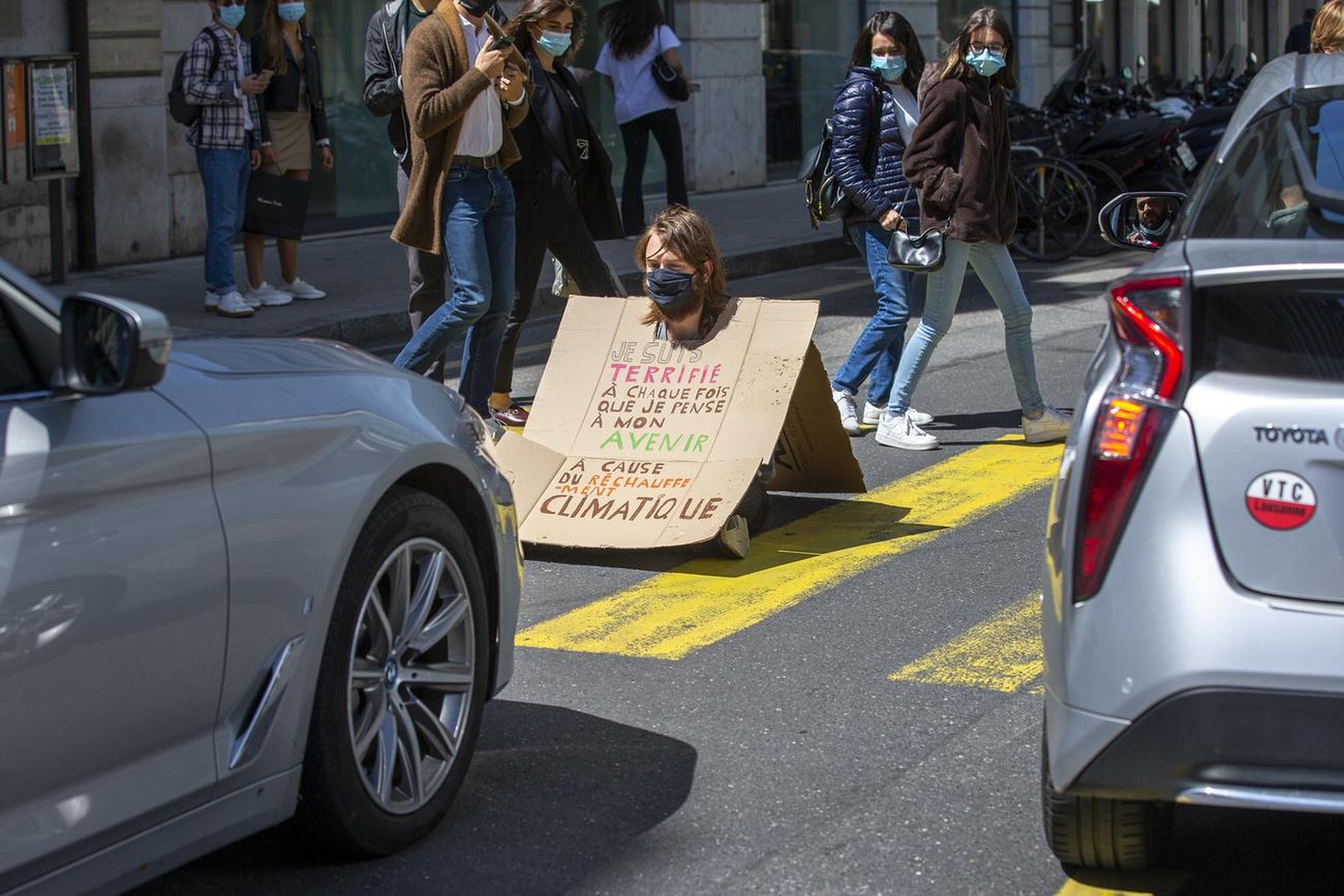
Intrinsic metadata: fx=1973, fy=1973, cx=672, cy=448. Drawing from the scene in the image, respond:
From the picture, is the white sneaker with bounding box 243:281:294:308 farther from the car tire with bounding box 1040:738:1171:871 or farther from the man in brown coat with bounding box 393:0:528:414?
the car tire with bounding box 1040:738:1171:871

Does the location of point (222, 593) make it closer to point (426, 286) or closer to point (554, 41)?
point (426, 286)

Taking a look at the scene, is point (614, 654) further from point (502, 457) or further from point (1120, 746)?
point (1120, 746)

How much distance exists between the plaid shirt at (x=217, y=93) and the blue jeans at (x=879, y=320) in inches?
184

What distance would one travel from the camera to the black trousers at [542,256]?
8.49 m

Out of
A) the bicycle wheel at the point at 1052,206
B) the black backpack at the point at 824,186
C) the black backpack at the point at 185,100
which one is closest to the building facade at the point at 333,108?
the black backpack at the point at 185,100

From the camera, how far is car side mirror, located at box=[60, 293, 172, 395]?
3012 mm

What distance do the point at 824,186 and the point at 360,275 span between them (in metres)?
5.85

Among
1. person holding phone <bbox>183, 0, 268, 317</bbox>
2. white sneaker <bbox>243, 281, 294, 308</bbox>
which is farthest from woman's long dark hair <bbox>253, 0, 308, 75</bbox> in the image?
white sneaker <bbox>243, 281, 294, 308</bbox>

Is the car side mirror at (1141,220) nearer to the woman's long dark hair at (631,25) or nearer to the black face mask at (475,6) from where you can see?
the black face mask at (475,6)

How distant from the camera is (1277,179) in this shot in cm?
383

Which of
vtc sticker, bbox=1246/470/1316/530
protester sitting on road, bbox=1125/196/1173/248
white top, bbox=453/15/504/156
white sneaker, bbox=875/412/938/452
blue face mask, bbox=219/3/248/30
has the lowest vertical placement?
white sneaker, bbox=875/412/938/452

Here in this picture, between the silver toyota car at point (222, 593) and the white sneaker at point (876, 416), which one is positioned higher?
the silver toyota car at point (222, 593)

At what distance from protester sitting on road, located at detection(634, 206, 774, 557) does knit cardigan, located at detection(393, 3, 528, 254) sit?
0.99 meters

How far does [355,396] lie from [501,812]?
970mm
